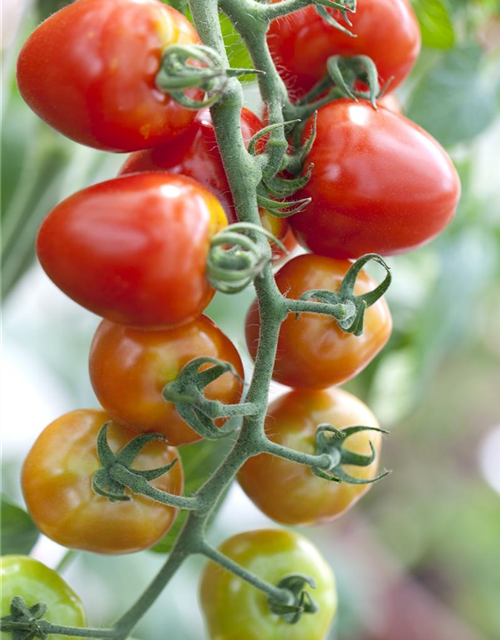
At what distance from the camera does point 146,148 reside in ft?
1.05

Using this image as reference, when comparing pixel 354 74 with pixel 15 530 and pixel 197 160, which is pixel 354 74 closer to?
pixel 197 160

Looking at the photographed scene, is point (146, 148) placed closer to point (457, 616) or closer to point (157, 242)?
point (157, 242)

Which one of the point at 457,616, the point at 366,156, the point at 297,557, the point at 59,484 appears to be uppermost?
the point at 366,156

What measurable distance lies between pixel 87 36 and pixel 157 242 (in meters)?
0.08

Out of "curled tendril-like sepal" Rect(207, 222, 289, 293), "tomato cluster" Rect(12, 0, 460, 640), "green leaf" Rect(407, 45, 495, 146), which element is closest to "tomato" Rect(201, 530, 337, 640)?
"tomato cluster" Rect(12, 0, 460, 640)

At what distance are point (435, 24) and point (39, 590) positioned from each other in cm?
47

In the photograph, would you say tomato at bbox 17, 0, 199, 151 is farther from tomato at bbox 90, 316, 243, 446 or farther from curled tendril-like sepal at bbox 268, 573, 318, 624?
curled tendril-like sepal at bbox 268, 573, 318, 624

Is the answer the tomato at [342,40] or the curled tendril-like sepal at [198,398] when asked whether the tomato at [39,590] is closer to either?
the curled tendril-like sepal at [198,398]

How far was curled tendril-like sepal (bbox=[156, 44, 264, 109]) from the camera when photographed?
0.91ft

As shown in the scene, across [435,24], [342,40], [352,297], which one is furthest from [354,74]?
[435,24]

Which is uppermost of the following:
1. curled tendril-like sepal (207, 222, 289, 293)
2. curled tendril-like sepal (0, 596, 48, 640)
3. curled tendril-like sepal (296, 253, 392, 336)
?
curled tendril-like sepal (207, 222, 289, 293)

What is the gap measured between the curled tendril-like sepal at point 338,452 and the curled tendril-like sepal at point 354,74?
15 centimetres

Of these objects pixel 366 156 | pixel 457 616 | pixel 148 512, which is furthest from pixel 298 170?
pixel 457 616

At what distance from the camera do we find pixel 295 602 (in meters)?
0.42
